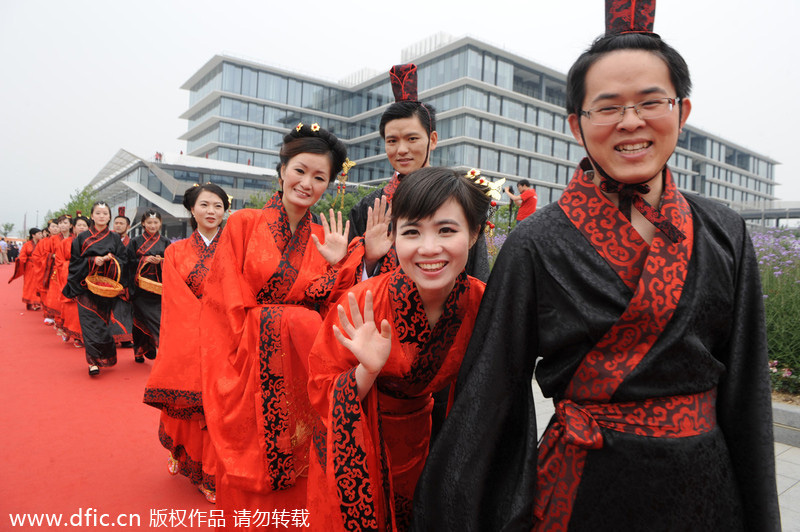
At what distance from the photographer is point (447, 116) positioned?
41125 millimetres

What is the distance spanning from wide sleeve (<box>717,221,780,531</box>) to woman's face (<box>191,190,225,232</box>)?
3903 mm

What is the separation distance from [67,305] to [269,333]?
7.55 meters

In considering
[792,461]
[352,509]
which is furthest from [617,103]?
[792,461]

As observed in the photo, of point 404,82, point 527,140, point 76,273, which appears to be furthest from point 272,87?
point 404,82

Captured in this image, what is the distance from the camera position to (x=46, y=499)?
3176 millimetres

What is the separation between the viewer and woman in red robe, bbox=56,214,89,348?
8.27 m

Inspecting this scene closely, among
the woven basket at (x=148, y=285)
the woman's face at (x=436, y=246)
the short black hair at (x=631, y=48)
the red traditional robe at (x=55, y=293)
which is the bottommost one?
the red traditional robe at (x=55, y=293)

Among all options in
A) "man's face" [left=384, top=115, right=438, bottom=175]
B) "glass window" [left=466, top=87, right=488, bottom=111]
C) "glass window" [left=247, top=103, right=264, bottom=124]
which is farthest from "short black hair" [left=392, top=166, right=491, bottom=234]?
"glass window" [left=247, top=103, right=264, bottom=124]

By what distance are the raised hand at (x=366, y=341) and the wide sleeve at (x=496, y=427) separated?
1.12ft

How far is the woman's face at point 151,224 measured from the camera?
7079mm

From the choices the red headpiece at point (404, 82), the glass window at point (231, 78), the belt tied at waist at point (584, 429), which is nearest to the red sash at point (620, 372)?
the belt tied at waist at point (584, 429)

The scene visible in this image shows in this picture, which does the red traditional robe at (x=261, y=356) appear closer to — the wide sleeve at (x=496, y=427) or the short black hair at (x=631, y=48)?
the wide sleeve at (x=496, y=427)

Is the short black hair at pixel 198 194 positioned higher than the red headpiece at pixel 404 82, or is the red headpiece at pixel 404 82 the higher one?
the red headpiece at pixel 404 82

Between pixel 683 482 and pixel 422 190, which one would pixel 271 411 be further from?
pixel 683 482
